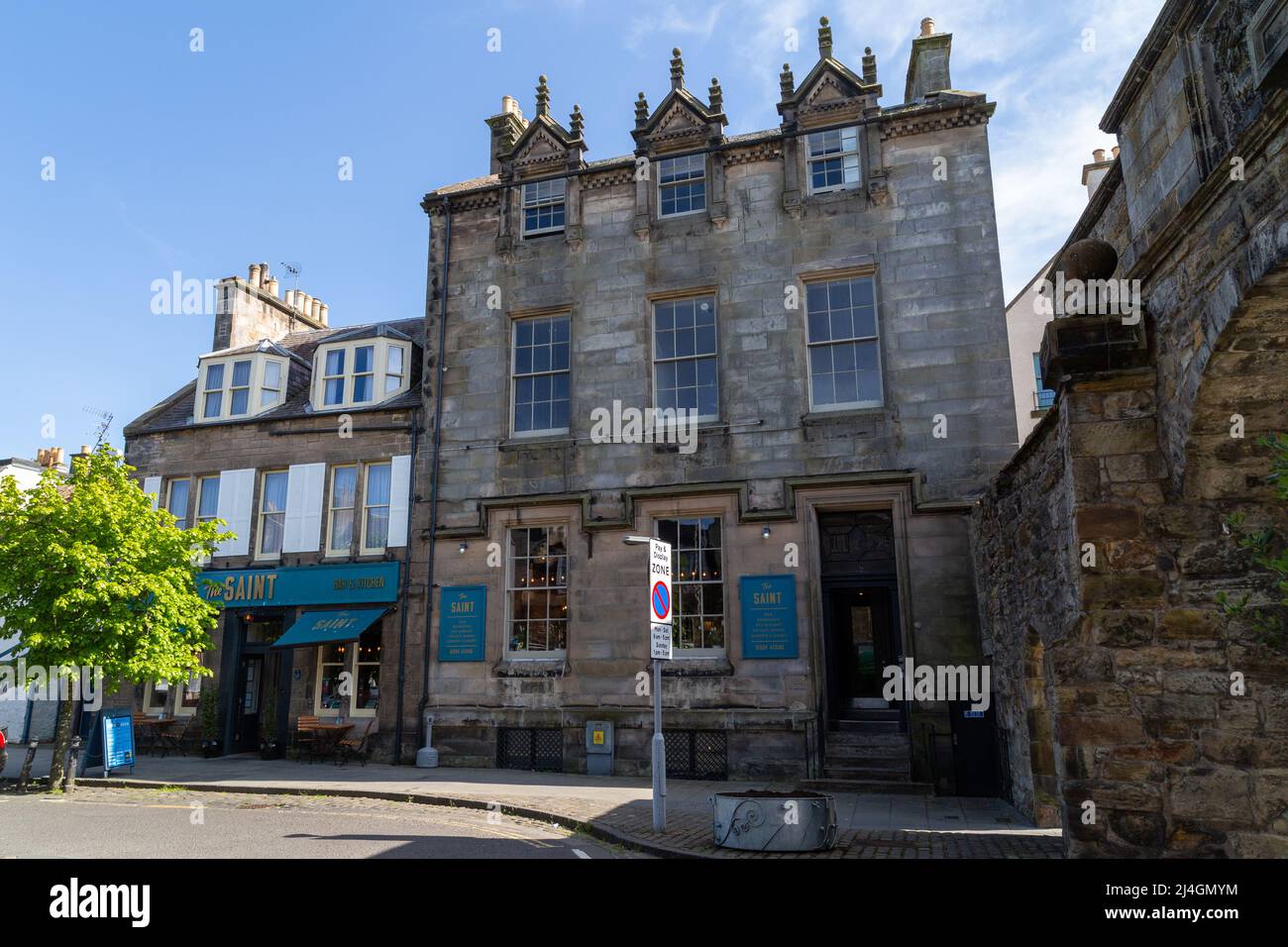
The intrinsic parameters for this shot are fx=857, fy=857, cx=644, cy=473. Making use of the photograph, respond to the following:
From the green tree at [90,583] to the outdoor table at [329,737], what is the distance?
3006mm

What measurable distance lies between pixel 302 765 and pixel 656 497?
8817 millimetres

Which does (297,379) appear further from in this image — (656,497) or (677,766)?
(677,766)

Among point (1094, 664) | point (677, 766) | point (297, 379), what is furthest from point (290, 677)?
point (1094, 664)

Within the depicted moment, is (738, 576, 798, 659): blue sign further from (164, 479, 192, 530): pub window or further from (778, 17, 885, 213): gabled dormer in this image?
(164, 479, 192, 530): pub window

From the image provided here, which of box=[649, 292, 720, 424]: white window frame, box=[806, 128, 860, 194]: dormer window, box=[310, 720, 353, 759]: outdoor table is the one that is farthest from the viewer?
box=[310, 720, 353, 759]: outdoor table

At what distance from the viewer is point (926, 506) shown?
1463 cm

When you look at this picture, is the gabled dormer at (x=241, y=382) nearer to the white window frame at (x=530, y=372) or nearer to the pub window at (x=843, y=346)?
the white window frame at (x=530, y=372)

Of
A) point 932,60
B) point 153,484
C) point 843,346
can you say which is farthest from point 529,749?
point 932,60

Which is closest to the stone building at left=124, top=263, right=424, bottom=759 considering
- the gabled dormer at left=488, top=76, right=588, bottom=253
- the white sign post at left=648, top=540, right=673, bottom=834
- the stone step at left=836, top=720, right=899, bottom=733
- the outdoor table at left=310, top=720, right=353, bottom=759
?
the outdoor table at left=310, top=720, right=353, bottom=759

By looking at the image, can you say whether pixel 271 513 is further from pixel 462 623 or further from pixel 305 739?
pixel 462 623

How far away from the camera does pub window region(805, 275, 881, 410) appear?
622 inches

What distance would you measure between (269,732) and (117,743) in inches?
129

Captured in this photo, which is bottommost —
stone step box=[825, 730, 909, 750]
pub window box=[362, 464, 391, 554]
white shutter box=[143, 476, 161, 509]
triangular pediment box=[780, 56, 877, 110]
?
stone step box=[825, 730, 909, 750]

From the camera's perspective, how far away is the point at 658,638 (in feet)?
33.7
